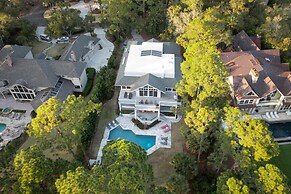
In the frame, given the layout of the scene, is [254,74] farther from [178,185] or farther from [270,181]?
[178,185]

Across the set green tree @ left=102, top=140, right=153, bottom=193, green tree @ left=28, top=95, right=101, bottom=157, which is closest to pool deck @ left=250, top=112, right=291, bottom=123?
green tree @ left=102, top=140, right=153, bottom=193

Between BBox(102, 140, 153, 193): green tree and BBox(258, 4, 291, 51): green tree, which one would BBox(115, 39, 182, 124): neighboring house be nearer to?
BBox(102, 140, 153, 193): green tree

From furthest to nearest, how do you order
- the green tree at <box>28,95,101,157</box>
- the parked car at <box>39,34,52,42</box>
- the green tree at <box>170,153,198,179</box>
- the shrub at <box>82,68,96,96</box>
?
1. the parked car at <box>39,34,52,42</box>
2. the shrub at <box>82,68,96,96</box>
3. the green tree at <box>170,153,198,179</box>
4. the green tree at <box>28,95,101,157</box>

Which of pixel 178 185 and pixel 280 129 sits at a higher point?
pixel 178 185

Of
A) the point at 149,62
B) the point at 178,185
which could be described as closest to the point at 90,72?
the point at 149,62

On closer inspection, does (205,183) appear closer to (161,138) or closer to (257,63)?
(161,138)
